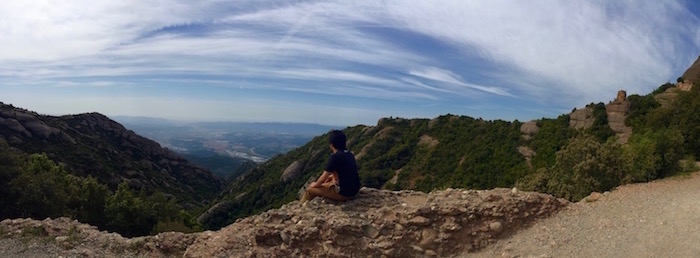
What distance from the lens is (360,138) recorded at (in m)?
77.8

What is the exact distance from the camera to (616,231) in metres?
9.84

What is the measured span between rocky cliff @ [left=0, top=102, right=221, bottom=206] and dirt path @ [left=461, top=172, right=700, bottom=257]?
4911cm

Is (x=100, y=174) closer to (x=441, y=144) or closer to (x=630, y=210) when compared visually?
(x=441, y=144)

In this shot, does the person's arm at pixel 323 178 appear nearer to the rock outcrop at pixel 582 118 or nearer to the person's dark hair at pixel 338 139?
the person's dark hair at pixel 338 139

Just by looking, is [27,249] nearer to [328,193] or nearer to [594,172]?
[328,193]

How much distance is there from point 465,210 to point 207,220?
5228 cm

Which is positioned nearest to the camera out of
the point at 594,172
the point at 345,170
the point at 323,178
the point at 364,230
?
the point at 364,230

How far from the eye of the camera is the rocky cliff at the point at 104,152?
1982 inches

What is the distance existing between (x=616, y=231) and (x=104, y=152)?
6523 centimetres

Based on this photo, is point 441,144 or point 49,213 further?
point 441,144

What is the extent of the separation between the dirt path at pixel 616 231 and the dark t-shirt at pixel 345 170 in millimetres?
2879

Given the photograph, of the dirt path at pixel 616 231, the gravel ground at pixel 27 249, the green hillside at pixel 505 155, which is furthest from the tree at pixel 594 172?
the gravel ground at pixel 27 249

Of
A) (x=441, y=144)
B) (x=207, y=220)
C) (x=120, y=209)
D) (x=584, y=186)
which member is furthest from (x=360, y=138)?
(x=584, y=186)

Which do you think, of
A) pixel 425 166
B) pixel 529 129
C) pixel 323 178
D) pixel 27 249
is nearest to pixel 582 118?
pixel 529 129
